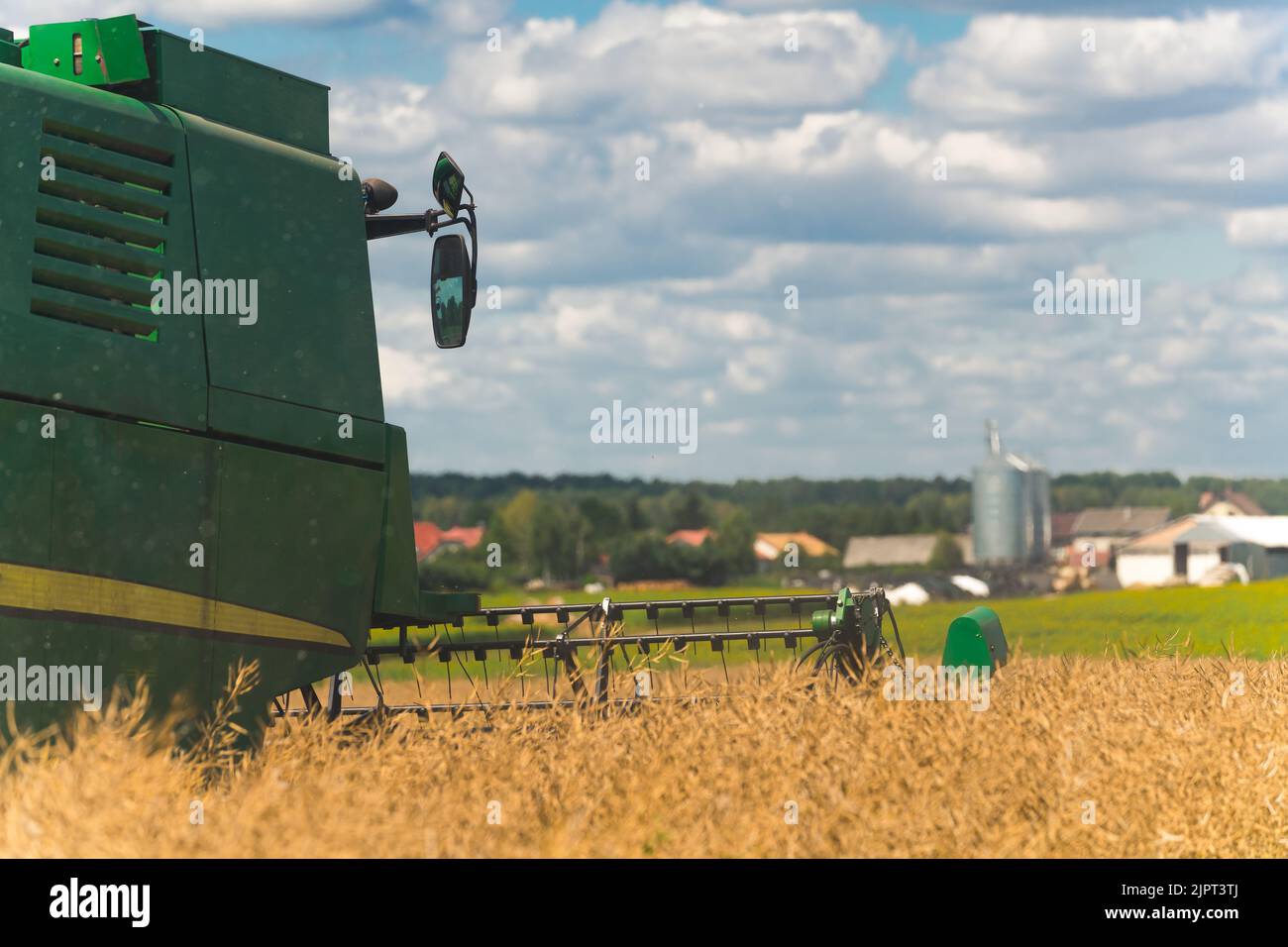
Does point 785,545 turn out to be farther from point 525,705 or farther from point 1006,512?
point 525,705

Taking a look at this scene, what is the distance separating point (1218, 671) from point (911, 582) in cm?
6676

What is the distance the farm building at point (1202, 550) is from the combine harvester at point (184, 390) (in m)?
79.0

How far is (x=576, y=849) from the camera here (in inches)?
183

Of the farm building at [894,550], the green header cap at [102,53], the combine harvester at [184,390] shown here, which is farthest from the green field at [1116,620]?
the farm building at [894,550]

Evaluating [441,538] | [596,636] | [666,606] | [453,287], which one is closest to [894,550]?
[441,538]

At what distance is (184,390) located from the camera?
20.3 ft

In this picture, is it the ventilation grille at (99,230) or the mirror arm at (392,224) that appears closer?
the ventilation grille at (99,230)

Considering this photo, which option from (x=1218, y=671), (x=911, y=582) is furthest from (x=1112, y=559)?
(x=1218, y=671)

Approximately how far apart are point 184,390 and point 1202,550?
3607 inches

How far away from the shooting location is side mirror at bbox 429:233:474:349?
8.03 metres

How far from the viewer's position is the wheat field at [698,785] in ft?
A: 15.1

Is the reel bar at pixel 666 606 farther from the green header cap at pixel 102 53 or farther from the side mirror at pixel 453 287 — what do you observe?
the green header cap at pixel 102 53
